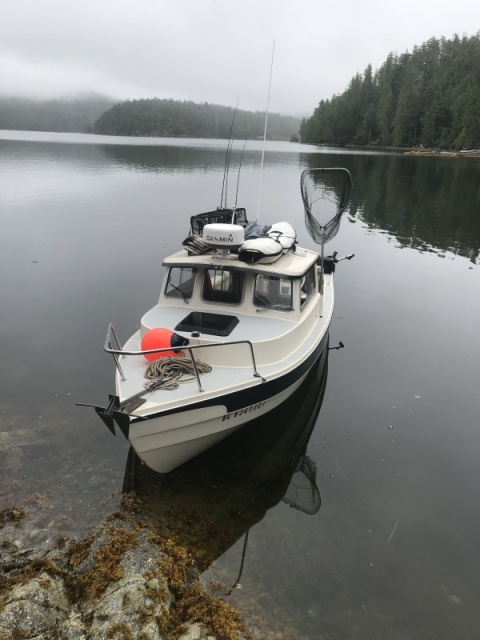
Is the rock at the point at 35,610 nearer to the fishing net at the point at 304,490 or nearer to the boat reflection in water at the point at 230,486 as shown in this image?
the boat reflection in water at the point at 230,486

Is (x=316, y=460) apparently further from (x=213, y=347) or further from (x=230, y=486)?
→ (x=213, y=347)

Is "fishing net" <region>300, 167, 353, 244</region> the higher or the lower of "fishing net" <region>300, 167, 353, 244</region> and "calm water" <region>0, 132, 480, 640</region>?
the higher

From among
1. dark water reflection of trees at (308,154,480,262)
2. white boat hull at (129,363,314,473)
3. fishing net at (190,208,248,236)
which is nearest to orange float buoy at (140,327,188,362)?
white boat hull at (129,363,314,473)

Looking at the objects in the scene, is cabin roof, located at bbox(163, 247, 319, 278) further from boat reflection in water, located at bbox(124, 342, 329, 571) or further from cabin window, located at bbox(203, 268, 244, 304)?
boat reflection in water, located at bbox(124, 342, 329, 571)

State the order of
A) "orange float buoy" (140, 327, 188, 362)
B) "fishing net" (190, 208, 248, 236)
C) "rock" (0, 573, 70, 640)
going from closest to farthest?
"rock" (0, 573, 70, 640)
"orange float buoy" (140, 327, 188, 362)
"fishing net" (190, 208, 248, 236)

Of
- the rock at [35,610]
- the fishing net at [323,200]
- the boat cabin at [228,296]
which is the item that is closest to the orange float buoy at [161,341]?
the boat cabin at [228,296]

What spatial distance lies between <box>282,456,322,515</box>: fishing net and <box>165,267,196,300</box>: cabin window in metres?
4.21

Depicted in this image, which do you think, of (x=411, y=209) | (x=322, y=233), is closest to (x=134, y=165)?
(x=411, y=209)

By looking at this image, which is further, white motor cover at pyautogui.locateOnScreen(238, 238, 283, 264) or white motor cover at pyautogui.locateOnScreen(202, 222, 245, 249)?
white motor cover at pyautogui.locateOnScreen(238, 238, 283, 264)

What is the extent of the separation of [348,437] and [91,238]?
19.2 meters

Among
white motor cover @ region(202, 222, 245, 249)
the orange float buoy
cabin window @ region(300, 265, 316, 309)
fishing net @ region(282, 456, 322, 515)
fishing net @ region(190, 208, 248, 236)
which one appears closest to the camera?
fishing net @ region(282, 456, 322, 515)

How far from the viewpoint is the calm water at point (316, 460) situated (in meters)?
5.88

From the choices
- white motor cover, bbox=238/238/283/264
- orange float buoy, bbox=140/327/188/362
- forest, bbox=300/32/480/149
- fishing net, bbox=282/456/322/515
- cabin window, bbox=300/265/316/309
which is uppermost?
forest, bbox=300/32/480/149

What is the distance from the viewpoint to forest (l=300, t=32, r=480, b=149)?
94.1 meters
